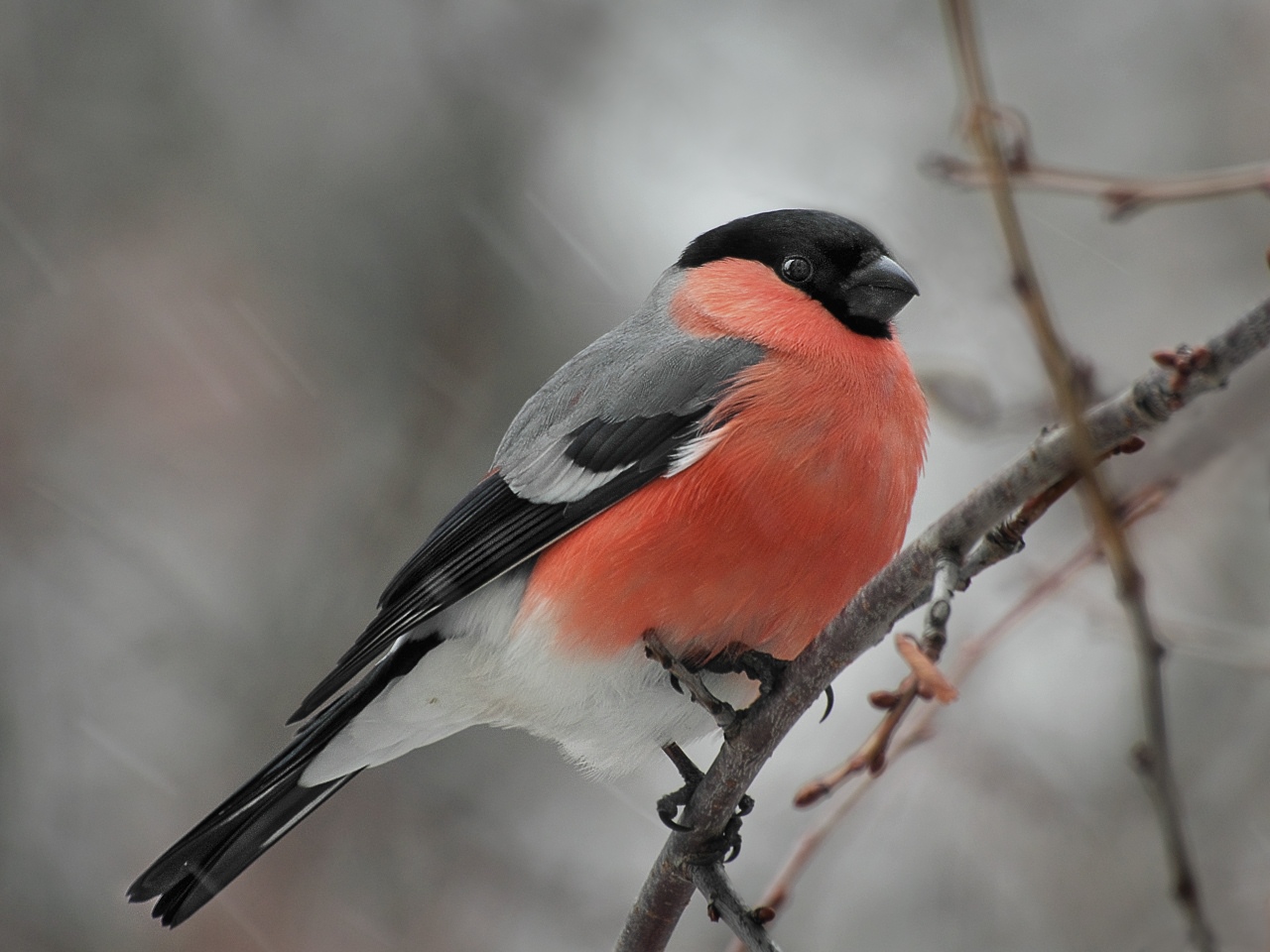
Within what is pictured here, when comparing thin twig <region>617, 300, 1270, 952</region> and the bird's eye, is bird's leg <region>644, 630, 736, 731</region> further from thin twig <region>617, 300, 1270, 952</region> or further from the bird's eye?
the bird's eye

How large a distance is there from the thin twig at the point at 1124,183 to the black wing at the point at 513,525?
966mm

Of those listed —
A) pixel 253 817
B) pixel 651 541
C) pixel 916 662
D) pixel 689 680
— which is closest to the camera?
pixel 916 662

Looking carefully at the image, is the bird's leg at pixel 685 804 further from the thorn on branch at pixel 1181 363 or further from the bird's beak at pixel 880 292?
the thorn on branch at pixel 1181 363

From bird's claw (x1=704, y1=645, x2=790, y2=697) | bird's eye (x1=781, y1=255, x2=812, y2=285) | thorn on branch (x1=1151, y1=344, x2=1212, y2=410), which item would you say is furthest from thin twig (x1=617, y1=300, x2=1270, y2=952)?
bird's eye (x1=781, y1=255, x2=812, y2=285)

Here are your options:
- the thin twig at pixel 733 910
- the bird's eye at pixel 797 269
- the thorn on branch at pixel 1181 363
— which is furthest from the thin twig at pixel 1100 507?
the bird's eye at pixel 797 269

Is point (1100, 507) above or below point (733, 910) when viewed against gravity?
above

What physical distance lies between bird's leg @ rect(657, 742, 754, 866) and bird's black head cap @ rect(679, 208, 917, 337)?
4.00ft

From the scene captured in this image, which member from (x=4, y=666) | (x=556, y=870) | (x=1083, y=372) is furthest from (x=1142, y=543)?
(x=4, y=666)

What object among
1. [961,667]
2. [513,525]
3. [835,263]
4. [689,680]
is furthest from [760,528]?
[835,263]

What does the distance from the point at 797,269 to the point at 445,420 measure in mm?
2510

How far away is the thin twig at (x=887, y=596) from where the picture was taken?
4.52 ft

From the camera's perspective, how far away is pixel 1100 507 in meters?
1.20

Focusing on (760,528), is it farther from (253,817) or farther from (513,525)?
(253,817)

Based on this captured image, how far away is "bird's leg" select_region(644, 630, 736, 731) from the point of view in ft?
8.30
